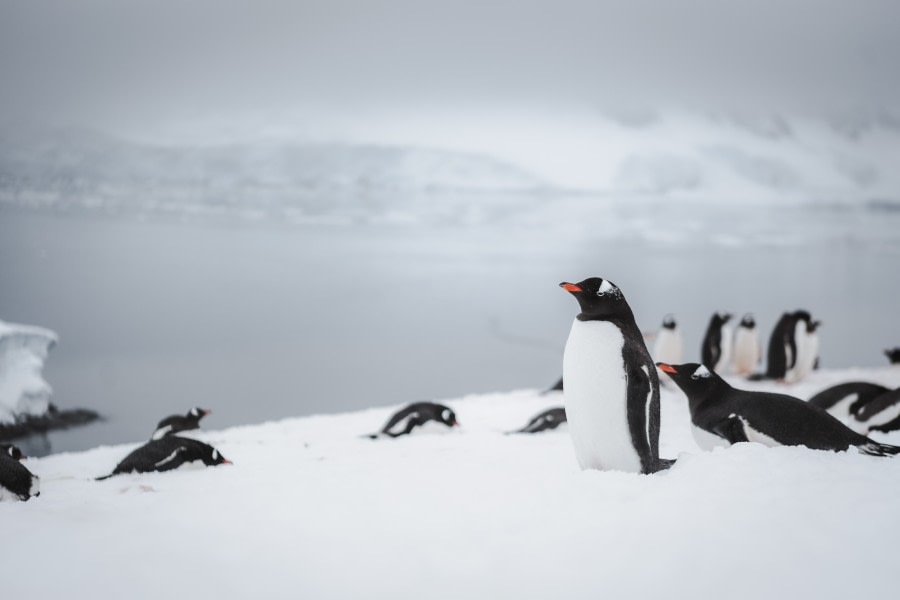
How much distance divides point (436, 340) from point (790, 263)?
9185 mm

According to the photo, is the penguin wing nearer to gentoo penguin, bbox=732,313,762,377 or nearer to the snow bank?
gentoo penguin, bbox=732,313,762,377

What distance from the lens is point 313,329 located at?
500 inches

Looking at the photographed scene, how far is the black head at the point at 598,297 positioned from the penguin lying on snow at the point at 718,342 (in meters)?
5.02

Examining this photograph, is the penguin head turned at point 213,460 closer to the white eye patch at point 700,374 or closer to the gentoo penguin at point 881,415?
the white eye patch at point 700,374

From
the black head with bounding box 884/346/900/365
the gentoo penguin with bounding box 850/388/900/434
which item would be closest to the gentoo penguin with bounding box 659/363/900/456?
the gentoo penguin with bounding box 850/388/900/434

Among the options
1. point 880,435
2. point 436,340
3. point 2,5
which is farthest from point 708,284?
point 2,5

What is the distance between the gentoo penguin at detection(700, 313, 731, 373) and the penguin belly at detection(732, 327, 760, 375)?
233 mm

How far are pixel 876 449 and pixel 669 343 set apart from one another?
4414 millimetres

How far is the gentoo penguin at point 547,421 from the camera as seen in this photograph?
13.7 feet

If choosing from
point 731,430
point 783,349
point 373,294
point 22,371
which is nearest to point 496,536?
point 731,430

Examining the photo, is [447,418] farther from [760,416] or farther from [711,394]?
[760,416]

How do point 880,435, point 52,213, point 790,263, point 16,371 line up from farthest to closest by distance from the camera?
point 790,263 → point 52,213 → point 16,371 → point 880,435

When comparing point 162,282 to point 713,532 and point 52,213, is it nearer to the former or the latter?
point 52,213

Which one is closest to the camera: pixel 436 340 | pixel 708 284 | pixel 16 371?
pixel 16 371
